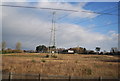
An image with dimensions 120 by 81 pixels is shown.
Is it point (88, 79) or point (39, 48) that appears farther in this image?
point (39, 48)

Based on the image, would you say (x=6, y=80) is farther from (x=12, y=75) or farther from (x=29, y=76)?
(x=29, y=76)

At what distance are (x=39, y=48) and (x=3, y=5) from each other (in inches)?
5785

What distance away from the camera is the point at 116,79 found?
12.5 m

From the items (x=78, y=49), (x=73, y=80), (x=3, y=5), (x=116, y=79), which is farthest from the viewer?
(x=78, y=49)

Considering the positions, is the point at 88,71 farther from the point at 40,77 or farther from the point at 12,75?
the point at 12,75

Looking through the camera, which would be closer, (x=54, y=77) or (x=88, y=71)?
(x=54, y=77)

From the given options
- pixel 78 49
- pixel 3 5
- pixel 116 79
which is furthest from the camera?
pixel 78 49

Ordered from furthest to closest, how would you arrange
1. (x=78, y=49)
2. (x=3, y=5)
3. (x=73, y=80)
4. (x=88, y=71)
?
(x=78, y=49)
(x=88, y=71)
(x=73, y=80)
(x=3, y=5)

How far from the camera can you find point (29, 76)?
39.9 ft

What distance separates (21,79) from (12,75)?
71cm

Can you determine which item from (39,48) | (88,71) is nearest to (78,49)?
(39,48)

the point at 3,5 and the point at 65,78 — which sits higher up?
the point at 3,5

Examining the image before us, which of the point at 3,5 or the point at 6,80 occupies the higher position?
the point at 3,5

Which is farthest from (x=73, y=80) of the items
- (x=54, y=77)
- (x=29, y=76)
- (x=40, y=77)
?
(x=29, y=76)
